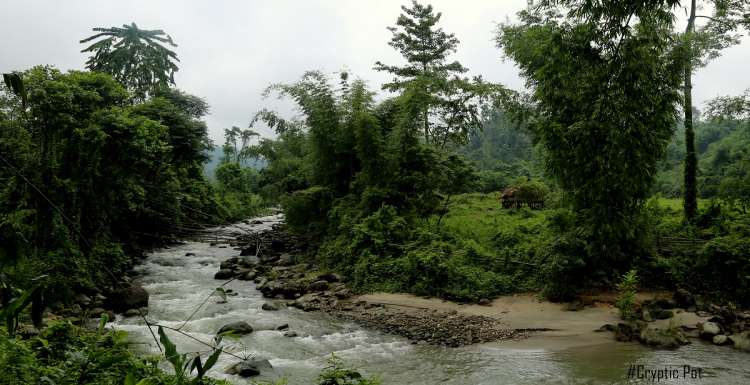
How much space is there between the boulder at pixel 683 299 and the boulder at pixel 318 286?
308 inches

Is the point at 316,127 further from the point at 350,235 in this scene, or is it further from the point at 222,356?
the point at 222,356

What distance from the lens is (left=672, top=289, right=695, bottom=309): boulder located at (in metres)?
9.48

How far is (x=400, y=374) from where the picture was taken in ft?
23.4

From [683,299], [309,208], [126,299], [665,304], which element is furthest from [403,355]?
[309,208]

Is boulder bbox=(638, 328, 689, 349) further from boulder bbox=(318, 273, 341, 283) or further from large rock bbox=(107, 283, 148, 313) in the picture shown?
large rock bbox=(107, 283, 148, 313)

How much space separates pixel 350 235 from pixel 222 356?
6978mm

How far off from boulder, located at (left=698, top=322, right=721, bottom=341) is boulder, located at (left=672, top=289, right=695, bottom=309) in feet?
4.68

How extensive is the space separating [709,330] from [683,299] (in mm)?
1795

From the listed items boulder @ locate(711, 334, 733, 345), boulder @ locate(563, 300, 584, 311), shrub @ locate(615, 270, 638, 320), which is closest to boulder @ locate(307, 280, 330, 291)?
boulder @ locate(563, 300, 584, 311)

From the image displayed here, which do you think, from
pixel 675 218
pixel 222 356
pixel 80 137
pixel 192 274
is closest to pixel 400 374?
pixel 222 356

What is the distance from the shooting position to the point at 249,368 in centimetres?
695

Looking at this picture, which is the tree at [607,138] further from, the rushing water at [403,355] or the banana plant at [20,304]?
the banana plant at [20,304]

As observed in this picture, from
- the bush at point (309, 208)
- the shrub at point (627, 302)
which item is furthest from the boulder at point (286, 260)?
the shrub at point (627, 302)

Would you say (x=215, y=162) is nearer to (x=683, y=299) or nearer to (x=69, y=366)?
(x=683, y=299)
